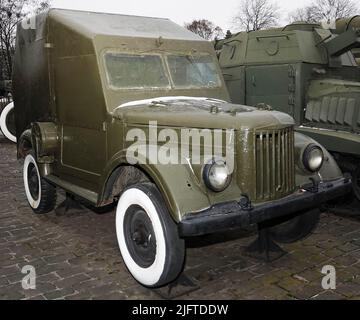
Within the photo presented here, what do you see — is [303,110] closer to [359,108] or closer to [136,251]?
[359,108]

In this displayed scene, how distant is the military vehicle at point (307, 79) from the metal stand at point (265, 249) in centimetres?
168

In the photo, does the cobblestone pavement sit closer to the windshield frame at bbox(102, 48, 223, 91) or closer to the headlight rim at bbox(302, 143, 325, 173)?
the headlight rim at bbox(302, 143, 325, 173)

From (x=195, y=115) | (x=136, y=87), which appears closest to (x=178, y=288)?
(x=195, y=115)

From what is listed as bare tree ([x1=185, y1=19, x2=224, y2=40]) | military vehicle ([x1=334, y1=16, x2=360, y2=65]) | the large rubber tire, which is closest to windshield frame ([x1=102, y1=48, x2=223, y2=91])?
military vehicle ([x1=334, y1=16, x2=360, y2=65])

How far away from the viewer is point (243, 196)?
3.38 meters

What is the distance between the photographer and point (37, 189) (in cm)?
565

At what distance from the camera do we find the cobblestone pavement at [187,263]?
11.8 ft

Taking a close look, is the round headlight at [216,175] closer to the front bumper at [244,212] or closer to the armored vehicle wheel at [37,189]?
the front bumper at [244,212]

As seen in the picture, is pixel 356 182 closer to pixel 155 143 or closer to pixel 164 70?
pixel 164 70

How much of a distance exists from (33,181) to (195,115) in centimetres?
291

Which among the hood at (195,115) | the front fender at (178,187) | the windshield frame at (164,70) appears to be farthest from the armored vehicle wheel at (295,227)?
the windshield frame at (164,70)

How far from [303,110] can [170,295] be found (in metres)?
3.54

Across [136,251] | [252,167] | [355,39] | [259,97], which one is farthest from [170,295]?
[355,39]
